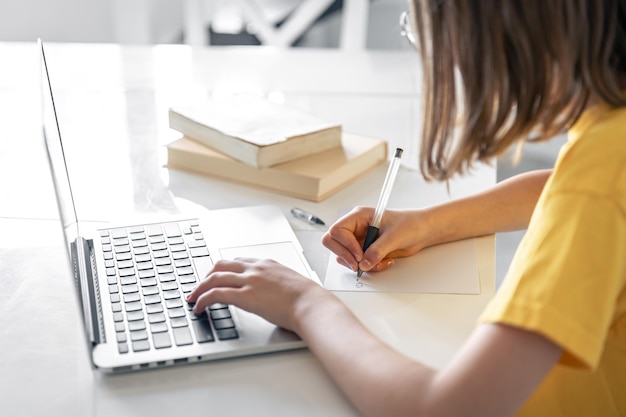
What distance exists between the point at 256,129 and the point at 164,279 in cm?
39

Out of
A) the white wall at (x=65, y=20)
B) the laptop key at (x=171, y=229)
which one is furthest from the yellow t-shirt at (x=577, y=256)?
the white wall at (x=65, y=20)

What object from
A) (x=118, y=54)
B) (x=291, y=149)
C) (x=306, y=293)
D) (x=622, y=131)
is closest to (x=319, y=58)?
(x=118, y=54)

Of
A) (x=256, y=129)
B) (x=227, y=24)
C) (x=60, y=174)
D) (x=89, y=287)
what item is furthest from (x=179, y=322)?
(x=227, y=24)

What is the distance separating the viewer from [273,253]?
1067 millimetres

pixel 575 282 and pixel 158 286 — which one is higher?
pixel 575 282

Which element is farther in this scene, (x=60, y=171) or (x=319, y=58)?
(x=319, y=58)

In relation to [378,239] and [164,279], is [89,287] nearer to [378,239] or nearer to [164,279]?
[164,279]

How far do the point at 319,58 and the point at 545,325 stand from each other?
1240 mm

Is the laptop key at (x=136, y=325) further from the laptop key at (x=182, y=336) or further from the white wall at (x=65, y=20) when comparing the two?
the white wall at (x=65, y=20)

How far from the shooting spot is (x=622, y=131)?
0.73 metres

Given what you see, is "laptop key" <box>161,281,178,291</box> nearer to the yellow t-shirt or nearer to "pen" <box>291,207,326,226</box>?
"pen" <box>291,207,326,226</box>

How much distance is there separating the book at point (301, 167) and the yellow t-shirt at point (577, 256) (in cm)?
53

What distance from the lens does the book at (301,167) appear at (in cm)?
124

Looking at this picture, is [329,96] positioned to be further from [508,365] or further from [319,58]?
[508,365]
